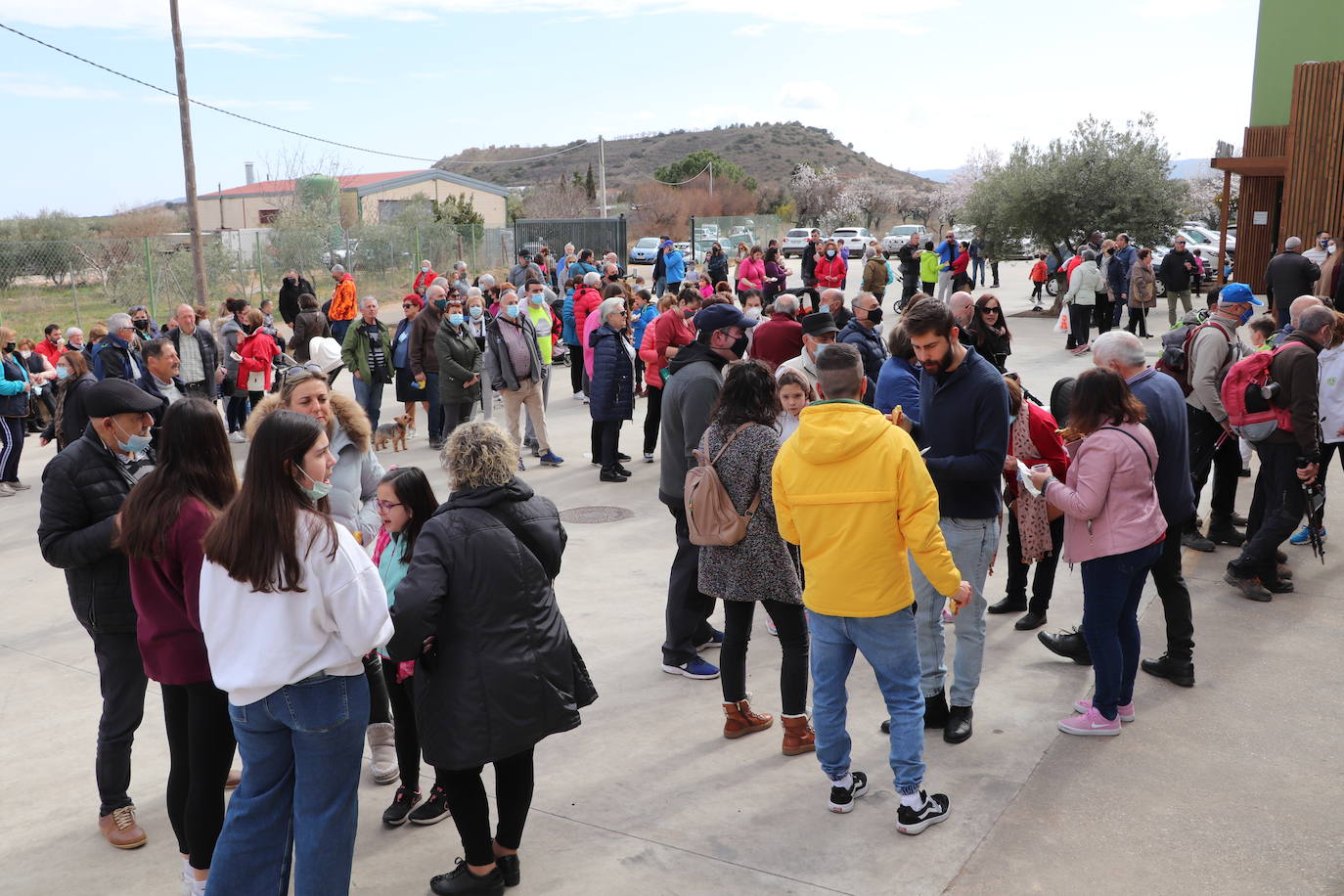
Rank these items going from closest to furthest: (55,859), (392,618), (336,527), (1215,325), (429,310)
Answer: (336,527) < (392,618) < (55,859) < (1215,325) < (429,310)

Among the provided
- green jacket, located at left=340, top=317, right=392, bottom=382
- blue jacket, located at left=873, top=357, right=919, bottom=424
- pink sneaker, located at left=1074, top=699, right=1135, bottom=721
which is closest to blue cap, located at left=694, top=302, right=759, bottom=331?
blue jacket, located at left=873, top=357, right=919, bottom=424

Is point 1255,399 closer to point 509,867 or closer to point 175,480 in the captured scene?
point 509,867

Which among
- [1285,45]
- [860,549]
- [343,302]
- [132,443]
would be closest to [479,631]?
[860,549]

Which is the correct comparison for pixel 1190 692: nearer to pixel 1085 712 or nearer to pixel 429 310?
pixel 1085 712

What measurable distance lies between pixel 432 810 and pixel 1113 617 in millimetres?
3101

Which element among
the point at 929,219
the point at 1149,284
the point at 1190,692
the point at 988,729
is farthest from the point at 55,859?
the point at 929,219

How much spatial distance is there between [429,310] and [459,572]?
28.0 feet

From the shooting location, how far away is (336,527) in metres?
3.37

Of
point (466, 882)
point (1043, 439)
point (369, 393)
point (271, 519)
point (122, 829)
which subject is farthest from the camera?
point (369, 393)

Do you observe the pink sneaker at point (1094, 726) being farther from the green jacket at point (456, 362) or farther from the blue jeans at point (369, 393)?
the blue jeans at point (369, 393)

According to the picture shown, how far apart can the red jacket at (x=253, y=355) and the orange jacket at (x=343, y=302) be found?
4.20 meters

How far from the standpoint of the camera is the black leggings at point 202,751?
152 inches

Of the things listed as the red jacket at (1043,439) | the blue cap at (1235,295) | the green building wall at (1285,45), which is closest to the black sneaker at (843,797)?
the red jacket at (1043,439)

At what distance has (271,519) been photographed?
10.6ft
